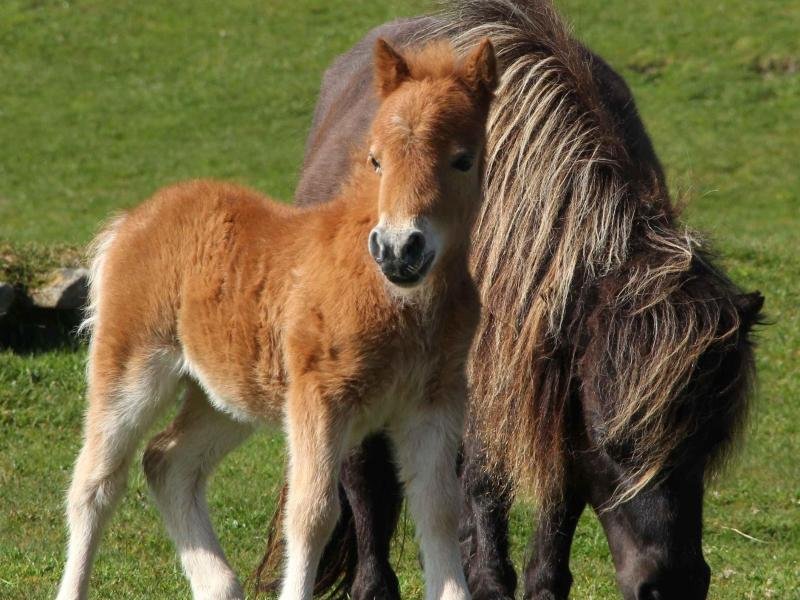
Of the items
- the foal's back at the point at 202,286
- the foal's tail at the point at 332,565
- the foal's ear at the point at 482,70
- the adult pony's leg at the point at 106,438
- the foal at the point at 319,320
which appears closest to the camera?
the foal at the point at 319,320

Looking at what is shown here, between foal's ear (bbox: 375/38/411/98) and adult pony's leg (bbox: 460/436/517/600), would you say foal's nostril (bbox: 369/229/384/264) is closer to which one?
foal's ear (bbox: 375/38/411/98)

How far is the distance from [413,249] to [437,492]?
0.90 meters

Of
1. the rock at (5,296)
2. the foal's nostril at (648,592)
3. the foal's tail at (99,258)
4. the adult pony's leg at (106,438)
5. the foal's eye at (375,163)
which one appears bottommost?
the rock at (5,296)

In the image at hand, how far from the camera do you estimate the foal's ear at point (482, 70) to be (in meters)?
3.83

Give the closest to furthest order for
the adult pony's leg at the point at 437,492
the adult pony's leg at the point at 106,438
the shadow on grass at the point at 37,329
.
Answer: the adult pony's leg at the point at 437,492 < the adult pony's leg at the point at 106,438 < the shadow on grass at the point at 37,329

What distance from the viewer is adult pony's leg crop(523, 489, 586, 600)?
5.07m

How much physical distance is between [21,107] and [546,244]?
19.2 metres

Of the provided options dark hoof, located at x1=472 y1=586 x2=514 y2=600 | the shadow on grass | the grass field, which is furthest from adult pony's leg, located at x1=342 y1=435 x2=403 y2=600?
the shadow on grass

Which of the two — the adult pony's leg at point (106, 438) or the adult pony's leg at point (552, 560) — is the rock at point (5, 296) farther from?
the adult pony's leg at point (552, 560)

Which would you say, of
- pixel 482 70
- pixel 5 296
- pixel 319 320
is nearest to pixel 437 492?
pixel 319 320

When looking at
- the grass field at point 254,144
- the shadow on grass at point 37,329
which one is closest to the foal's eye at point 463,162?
the grass field at point 254,144

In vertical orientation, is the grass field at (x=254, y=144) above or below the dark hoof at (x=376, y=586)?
below

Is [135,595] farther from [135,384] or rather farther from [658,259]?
[658,259]

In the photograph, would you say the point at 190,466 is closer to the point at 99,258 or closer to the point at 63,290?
the point at 99,258
